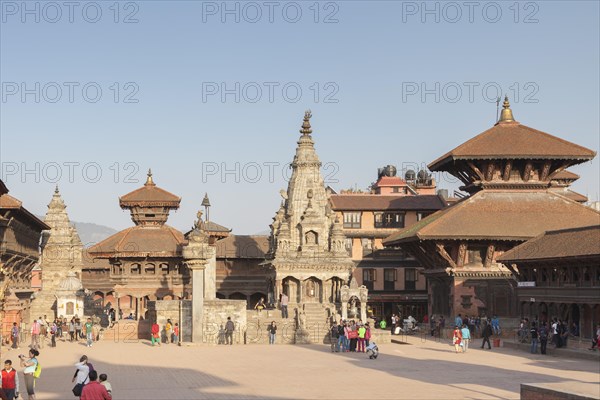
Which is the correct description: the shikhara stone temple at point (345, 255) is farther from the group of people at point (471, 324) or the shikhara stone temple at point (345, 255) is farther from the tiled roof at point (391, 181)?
the tiled roof at point (391, 181)

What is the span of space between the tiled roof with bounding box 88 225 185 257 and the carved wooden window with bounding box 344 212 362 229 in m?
15.4

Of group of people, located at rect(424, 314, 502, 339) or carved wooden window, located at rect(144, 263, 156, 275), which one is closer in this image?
group of people, located at rect(424, 314, 502, 339)

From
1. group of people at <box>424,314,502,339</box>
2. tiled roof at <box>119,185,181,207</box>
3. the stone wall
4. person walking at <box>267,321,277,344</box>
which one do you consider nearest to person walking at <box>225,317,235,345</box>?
the stone wall

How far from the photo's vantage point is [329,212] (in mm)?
72625

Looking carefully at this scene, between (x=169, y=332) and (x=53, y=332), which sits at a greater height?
(x=53, y=332)

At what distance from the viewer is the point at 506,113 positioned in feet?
226

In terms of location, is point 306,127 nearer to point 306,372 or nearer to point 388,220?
point 388,220

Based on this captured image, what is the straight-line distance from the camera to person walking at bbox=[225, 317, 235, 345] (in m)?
47.8

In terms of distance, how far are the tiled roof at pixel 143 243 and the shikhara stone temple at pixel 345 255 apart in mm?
153

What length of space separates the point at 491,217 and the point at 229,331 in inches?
855

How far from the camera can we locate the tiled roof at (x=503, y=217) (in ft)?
192

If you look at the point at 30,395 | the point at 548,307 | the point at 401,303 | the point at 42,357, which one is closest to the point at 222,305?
the point at 42,357

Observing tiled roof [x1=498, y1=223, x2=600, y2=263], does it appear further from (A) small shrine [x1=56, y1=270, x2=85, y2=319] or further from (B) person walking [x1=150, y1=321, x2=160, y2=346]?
(A) small shrine [x1=56, y1=270, x2=85, y2=319]

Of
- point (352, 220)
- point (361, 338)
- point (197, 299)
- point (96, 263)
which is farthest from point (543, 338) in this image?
point (96, 263)
